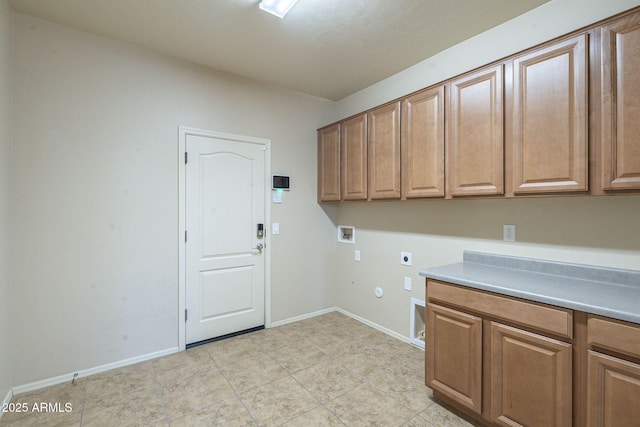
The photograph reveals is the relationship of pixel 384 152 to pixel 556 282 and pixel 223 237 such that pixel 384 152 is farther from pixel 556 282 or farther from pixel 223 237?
pixel 223 237

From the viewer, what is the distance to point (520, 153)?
180 cm

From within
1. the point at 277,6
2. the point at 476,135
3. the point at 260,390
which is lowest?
the point at 260,390

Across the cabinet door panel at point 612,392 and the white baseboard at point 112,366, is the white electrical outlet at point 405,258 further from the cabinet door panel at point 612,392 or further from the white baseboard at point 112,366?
the cabinet door panel at point 612,392

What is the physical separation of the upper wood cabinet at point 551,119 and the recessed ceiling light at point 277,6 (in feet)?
4.99

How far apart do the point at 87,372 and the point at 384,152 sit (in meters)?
3.09

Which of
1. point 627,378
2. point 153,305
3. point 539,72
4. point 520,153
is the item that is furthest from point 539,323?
point 153,305

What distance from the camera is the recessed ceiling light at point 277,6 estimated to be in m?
1.93

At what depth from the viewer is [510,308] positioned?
Result: 1.57m

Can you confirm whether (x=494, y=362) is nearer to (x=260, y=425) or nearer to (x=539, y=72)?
(x=260, y=425)

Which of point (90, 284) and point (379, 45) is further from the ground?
point (379, 45)

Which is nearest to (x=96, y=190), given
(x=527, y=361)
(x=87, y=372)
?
(x=87, y=372)

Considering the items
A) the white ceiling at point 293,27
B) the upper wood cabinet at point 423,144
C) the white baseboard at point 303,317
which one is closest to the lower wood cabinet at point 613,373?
the upper wood cabinet at point 423,144

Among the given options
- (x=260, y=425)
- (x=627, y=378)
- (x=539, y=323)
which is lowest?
(x=260, y=425)

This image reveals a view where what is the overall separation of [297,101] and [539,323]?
10.1 feet
